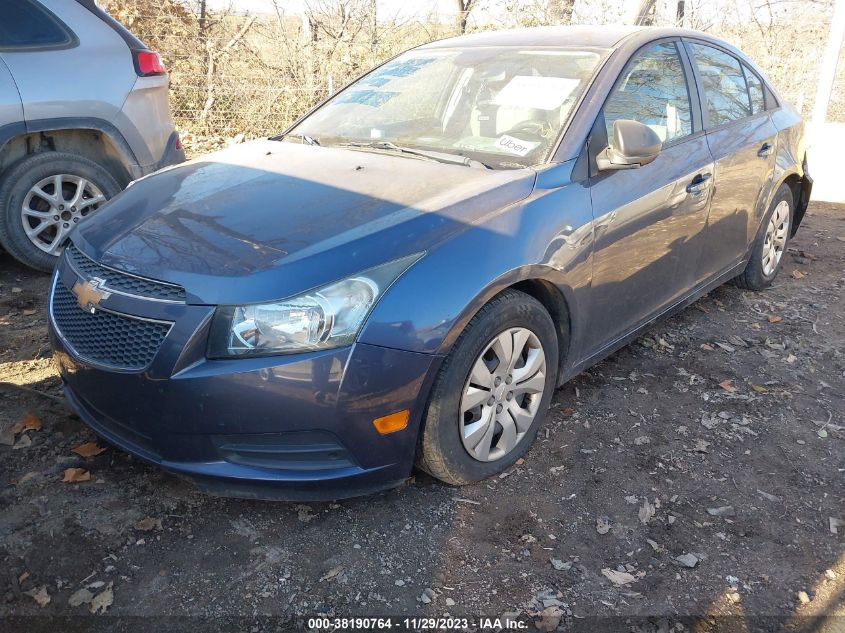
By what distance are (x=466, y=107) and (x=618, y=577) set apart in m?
2.28

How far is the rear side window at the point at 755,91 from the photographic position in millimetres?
4621

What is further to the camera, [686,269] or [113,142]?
[113,142]

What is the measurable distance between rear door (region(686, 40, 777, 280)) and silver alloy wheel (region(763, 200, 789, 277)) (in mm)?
432

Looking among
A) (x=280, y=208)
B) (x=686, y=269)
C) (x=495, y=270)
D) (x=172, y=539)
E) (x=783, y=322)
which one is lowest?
(x=783, y=322)

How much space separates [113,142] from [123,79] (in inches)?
17.3

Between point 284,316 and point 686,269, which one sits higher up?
point 284,316

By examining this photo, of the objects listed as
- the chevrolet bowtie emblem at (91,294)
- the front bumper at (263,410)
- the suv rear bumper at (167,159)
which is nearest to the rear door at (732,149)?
the front bumper at (263,410)

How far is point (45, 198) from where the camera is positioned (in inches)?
185

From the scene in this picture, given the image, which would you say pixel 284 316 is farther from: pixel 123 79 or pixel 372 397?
pixel 123 79

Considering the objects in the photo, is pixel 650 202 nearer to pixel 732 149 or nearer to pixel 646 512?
pixel 732 149

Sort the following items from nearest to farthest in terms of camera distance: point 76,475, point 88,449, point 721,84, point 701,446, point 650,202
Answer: point 76,475 → point 88,449 → point 701,446 → point 650,202 → point 721,84

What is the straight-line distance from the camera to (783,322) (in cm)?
475

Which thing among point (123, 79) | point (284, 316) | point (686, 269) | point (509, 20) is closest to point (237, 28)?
point (509, 20)

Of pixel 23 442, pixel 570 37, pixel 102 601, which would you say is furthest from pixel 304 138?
pixel 102 601
